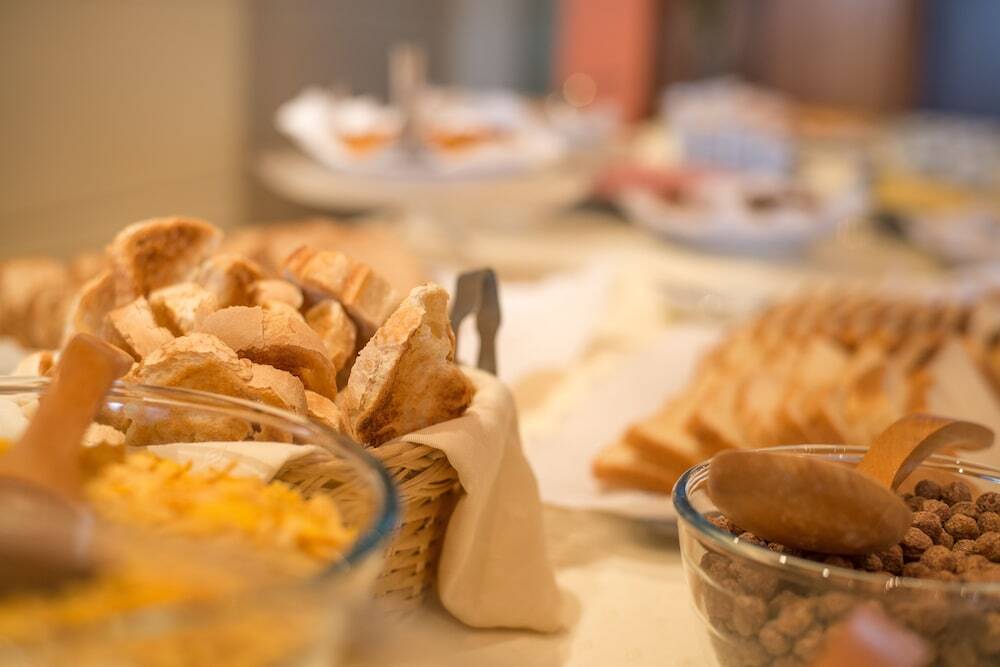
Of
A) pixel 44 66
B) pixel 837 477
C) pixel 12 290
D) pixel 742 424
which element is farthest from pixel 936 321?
pixel 44 66

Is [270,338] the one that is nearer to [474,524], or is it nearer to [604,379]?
[474,524]

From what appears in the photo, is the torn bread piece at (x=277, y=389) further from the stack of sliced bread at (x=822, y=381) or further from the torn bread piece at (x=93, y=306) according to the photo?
the stack of sliced bread at (x=822, y=381)

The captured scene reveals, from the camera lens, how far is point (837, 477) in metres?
0.56

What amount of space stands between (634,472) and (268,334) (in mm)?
429

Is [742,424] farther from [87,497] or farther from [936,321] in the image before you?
[87,497]

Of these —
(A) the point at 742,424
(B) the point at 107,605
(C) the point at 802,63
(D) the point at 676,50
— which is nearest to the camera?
(B) the point at 107,605

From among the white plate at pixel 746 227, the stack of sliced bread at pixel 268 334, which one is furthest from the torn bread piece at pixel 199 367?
the white plate at pixel 746 227

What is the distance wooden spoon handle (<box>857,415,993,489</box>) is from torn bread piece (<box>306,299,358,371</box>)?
1.06 feet

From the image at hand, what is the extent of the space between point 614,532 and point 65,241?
55.2 inches

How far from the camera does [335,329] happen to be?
0.71 metres

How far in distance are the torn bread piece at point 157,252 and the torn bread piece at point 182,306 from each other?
0.03m

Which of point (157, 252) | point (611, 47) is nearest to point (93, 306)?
point (157, 252)

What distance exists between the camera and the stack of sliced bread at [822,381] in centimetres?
102

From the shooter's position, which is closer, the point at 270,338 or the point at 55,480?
the point at 55,480
